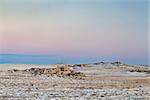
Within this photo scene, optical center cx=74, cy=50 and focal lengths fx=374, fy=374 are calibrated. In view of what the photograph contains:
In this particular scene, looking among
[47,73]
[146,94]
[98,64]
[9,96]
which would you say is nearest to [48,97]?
[9,96]

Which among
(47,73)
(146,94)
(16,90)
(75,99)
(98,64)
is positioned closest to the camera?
(75,99)

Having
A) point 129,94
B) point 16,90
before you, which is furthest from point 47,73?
point 129,94

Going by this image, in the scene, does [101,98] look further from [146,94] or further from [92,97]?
[146,94]

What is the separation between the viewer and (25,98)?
561 inches

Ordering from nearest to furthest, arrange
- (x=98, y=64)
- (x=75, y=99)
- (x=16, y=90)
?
1. (x=75, y=99)
2. (x=16, y=90)
3. (x=98, y=64)

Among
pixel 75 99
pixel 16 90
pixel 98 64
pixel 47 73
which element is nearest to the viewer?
pixel 75 99

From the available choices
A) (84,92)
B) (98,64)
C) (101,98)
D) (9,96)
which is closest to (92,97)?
(101,98)

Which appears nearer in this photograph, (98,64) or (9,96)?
(9,96)

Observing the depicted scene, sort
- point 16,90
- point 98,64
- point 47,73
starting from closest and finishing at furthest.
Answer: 1. point 16,90
2. point 47,73
3. point 98,64

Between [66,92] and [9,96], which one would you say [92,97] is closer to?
[66,92]

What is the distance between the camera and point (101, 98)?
14.3m

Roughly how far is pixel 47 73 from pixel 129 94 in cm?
1300

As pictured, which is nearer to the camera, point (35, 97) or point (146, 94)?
point (35, 97)

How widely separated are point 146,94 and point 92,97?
2475 millimetres
